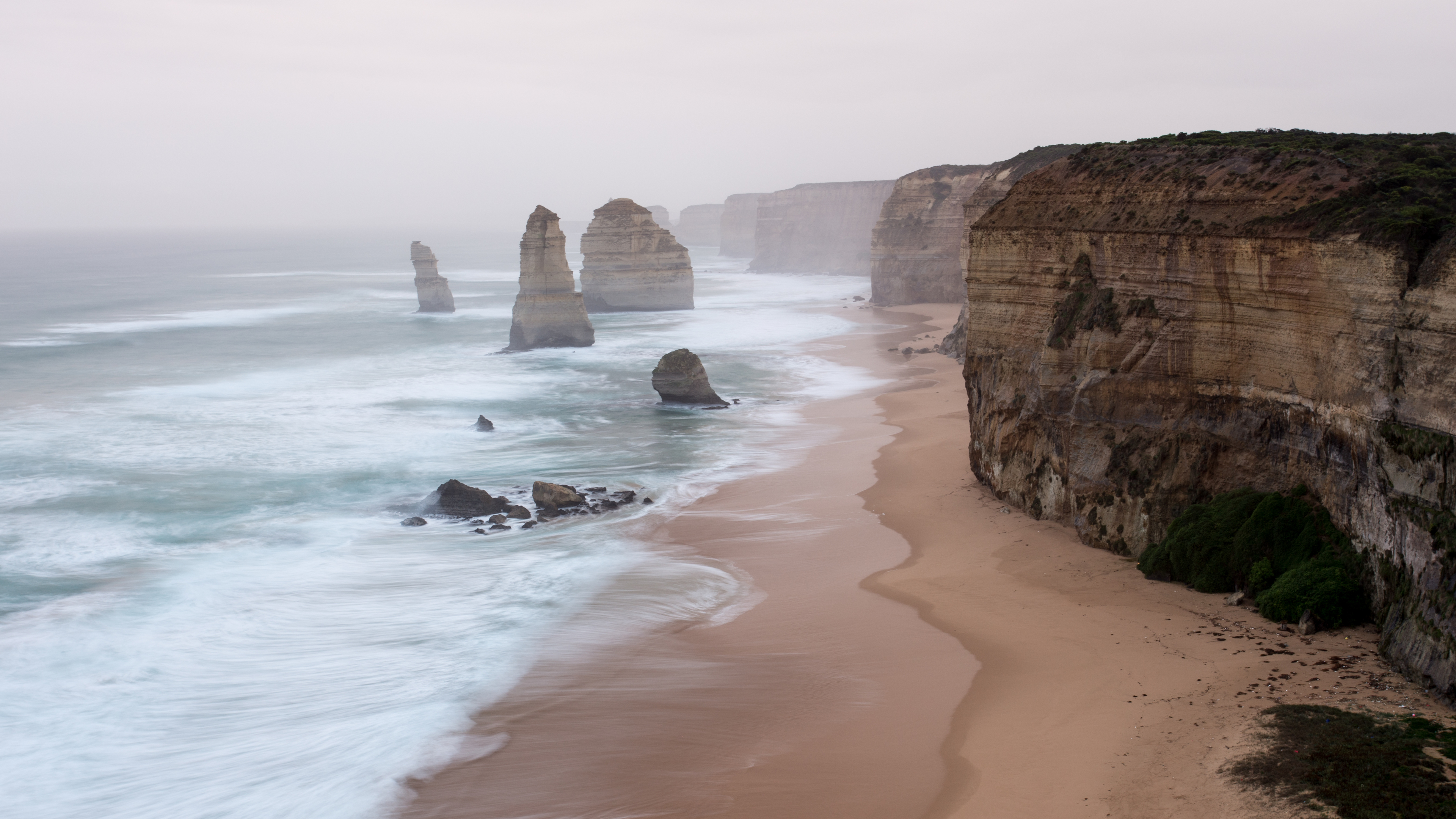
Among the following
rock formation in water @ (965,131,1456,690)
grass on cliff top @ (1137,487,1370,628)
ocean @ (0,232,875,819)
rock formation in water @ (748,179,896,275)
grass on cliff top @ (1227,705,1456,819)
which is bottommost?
ocean @ (0,232,875,819)

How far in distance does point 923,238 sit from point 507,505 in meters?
50.0

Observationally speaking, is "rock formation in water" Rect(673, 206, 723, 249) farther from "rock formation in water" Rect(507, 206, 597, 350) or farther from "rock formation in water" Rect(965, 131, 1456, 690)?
"rock formation in water" Rect(965, 131, 1456, 690)

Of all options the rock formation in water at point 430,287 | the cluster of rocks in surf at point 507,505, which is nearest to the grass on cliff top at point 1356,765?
the cluster of rocks in surf at point 507,505

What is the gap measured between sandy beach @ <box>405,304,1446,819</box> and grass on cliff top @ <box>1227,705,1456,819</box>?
0.90 ft

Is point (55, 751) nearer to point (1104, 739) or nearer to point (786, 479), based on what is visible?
point (1104, 739)

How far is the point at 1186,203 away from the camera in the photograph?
48.4 ft

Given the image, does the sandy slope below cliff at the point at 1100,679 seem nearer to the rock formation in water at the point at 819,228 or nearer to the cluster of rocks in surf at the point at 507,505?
the cluster of rocks in surf at the point at 507,505

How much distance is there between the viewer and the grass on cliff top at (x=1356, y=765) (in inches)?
316

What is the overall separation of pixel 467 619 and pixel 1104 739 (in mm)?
9768

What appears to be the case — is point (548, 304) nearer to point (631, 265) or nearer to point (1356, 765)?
point (631, 265)

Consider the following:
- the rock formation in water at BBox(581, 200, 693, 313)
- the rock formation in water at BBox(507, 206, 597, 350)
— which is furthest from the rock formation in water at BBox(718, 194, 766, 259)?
the rock formation in water at BBox(507, 206, 597, 350)

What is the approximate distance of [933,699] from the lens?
38.6 feet

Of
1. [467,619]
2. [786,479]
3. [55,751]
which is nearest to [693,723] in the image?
[467,619]

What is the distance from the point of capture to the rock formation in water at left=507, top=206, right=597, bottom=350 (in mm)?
48812
